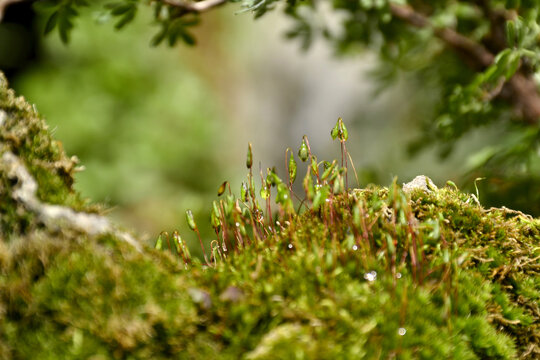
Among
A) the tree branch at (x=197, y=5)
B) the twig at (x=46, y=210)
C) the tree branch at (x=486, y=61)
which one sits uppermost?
the tree branch at (x=197, y=5)

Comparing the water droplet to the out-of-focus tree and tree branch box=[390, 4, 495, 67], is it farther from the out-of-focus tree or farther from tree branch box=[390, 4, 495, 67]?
tree branch box=[390, 4, 495, 67]

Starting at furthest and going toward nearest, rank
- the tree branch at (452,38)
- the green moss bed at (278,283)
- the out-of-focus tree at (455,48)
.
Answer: the tree branch at (452,38)
the out-of-focus tree at (455,48)
the green moss bed at (278,283)

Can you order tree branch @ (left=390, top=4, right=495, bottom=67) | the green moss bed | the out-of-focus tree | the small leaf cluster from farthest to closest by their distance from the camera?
1. tree branch @ (left=390, top=4, right=495, bottom=67)
2. the out-of-focus tree
3. the small leaf cluster
4. the green moss bed

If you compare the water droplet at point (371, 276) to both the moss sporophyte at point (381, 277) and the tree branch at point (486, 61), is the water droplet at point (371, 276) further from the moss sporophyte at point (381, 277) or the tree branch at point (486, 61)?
the tree branch at point (486, 61)

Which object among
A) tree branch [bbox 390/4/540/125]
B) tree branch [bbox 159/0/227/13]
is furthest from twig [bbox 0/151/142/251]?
tree branch [bbox 390/4/540/125]

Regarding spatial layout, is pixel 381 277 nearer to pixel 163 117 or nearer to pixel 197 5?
pixel 197 5

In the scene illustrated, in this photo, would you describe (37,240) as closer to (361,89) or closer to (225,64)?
(361,89)

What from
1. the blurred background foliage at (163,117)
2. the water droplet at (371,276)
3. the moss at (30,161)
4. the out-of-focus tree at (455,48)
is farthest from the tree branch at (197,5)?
the blurred background foliage at (163,117)
